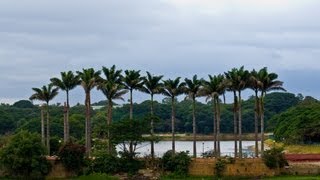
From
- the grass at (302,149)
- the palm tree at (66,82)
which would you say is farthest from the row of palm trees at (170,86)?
the grass at (302,149)

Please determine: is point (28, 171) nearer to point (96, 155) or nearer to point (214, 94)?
point (96, 155)

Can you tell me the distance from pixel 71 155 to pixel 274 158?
24.2 m

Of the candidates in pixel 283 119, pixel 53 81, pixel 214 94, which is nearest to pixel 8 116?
pixel 283 119

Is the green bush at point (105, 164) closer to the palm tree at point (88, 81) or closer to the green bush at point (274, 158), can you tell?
the palm tree at point (88, 81)

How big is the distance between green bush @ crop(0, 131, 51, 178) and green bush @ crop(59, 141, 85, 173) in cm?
276

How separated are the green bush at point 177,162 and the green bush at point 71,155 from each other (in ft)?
Answer: 32.7

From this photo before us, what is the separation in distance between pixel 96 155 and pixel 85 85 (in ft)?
30.9

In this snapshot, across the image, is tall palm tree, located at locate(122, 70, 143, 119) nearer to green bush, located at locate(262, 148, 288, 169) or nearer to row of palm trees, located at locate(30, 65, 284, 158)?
row of palm trees, located at locate(30, 65, 284, 158)

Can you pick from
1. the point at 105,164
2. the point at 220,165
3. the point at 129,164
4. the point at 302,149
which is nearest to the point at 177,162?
the point at 220,165

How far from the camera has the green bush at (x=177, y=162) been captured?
8350 cm

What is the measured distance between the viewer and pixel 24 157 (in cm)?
7912

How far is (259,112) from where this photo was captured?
92.8 metres

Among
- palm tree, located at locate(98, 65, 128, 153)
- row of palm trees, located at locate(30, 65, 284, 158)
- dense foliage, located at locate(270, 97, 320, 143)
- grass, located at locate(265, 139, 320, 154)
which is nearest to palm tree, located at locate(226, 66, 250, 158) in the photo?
row of palm trees, located at locate(30, 65, 284, 158)

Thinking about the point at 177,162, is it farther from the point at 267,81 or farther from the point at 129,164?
the point at 267,81
